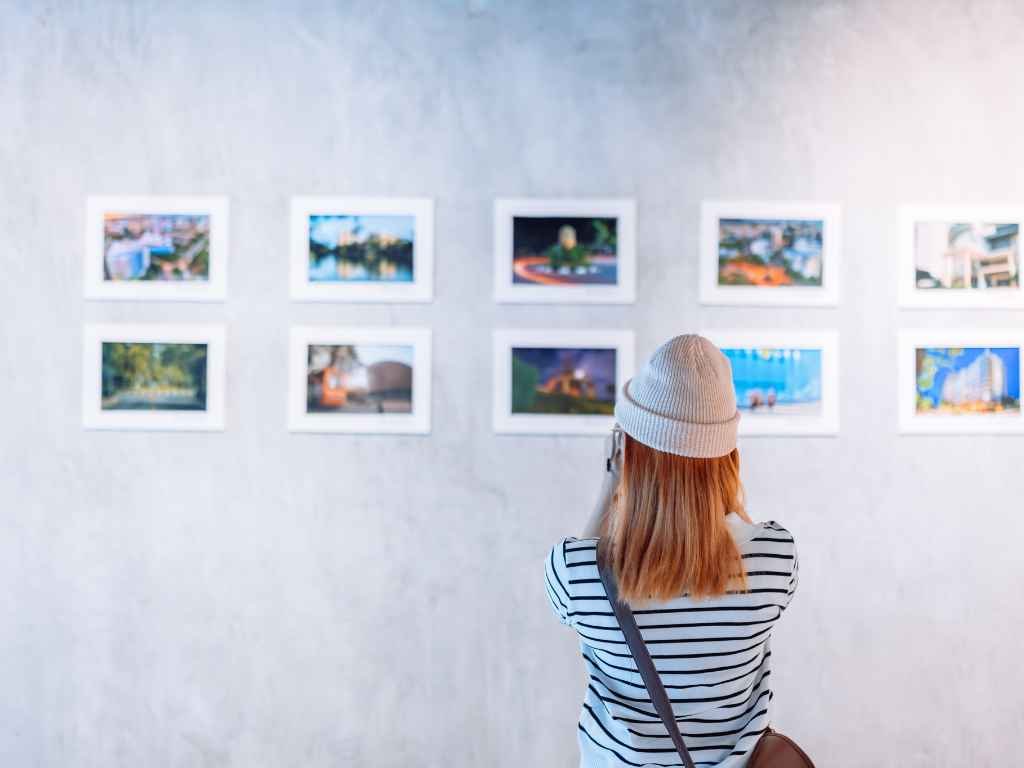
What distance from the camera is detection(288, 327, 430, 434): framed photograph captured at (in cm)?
257


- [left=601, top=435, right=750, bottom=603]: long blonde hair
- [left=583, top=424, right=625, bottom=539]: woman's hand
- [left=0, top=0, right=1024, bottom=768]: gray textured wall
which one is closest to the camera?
[left=601, top=435, right=750, bottom=603]: long blonde hair

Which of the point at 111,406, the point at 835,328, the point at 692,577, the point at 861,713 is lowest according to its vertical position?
the point at 861,713

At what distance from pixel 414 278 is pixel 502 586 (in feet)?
3.34

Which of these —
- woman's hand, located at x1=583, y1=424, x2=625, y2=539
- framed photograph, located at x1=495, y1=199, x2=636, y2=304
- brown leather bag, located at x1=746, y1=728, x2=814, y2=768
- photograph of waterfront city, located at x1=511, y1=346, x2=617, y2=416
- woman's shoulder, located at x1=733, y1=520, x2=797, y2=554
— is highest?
framed photograph, located at x1=495, y1=199, x2=636, y2=304

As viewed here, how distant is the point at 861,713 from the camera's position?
2574 mm

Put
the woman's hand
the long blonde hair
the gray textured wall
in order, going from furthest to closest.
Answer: the gray textured wall < the woman's hand < the long blonde hair

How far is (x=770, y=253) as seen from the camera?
2600 millimetres

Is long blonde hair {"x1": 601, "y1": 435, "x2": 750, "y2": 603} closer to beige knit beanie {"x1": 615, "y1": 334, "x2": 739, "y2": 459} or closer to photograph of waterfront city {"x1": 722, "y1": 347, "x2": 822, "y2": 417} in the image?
beige knit beanie {"x1": 615, "y1": 334, "x2": 739, "y2": 459}

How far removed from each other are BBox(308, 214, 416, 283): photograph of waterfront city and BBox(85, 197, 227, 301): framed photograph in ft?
0.99

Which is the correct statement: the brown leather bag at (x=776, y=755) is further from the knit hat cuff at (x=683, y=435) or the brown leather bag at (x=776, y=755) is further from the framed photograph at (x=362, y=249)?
the framed photograph at (x=362, y=249)

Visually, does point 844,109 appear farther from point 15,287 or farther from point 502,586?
point 15,287

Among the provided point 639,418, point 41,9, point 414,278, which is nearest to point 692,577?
point 639,418

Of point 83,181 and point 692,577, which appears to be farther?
point 83,181

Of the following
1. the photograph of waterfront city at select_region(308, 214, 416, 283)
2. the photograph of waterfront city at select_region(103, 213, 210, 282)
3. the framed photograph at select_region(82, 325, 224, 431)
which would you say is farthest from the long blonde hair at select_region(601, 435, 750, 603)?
the photograph of waterfront city at select_region(103, 213, 210, 282)
